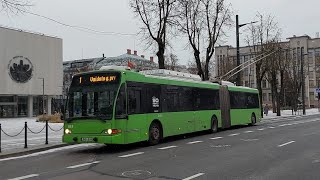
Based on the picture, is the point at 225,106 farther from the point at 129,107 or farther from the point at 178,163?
the point at 178,163

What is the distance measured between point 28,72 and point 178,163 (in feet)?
198

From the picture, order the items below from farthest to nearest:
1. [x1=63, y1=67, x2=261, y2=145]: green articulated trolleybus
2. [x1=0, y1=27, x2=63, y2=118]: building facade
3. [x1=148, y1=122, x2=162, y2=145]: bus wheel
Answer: [x1=0, y1=27, x2=63, y2=118]: building facade
[x1=148, y1=122, x2=162, y2=145]: bus wheel
[x1=63, y1=67, x2=261, y2=145]: green articulated trolleybus

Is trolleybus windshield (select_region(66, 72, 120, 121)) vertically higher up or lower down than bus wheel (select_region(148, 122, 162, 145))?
higher up

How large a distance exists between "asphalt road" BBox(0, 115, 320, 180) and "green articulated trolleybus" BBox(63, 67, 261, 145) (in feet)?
2.36

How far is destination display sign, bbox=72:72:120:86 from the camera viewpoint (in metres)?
16.3

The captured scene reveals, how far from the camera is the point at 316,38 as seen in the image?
125688mm

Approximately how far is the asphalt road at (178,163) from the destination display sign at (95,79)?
8.30ft

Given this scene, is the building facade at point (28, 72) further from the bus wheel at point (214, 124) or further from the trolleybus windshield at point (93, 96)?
the trolleybus windshield at point (93, 96)

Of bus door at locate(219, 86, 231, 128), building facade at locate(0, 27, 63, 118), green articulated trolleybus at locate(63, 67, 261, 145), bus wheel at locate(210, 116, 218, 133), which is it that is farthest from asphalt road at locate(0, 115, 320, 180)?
building facade at locate(0, 27, 63, 118)

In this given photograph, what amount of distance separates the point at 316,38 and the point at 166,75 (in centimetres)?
11427

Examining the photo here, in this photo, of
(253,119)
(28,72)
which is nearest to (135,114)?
(253,119)

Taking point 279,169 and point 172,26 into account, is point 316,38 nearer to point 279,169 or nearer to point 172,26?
point 172,26

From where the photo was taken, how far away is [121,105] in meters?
16.0

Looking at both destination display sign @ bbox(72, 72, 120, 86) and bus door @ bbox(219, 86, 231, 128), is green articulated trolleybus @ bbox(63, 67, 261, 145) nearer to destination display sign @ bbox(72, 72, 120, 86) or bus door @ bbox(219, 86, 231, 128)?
destination display sign @ bbox(72, 72, 120, 86)
